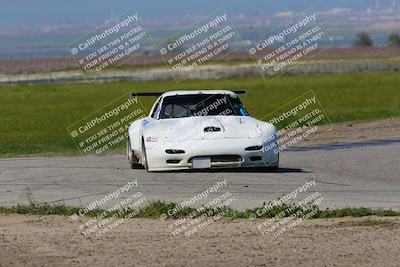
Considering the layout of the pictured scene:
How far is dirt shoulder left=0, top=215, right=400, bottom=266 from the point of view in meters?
11.6

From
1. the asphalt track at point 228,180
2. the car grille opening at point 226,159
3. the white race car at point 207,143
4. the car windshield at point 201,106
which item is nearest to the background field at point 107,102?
the asphalt track at point 228,180

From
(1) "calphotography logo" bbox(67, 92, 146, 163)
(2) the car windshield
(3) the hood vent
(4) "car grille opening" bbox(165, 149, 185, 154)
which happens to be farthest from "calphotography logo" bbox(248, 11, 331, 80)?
(4) "car grille opening" bbox(165, 149, 185, 154)

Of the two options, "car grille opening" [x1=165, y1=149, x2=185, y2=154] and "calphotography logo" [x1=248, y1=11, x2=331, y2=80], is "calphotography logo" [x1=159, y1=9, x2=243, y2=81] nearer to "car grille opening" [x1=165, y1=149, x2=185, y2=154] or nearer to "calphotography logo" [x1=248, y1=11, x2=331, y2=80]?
"calphotography logo" [x1=248, y1=11, x2=331, y2=80]

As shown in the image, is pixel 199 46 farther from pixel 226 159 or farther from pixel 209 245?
pixel 209 245

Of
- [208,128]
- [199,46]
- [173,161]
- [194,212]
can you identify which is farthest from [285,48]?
[194,212]

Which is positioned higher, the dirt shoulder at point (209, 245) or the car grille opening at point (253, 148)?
the dirt shoulder at point (209, 245)

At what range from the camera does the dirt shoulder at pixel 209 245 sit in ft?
37.9

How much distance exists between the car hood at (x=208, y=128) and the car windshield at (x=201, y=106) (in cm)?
44

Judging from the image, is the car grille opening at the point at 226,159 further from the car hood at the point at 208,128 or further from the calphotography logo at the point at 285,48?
the calphotography logo at the point at 285,48

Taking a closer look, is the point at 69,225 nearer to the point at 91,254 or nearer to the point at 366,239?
the point at 91,254

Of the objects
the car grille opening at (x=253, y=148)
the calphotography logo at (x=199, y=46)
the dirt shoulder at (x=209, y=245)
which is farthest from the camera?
the calphotography logo at (x=199, y=46)

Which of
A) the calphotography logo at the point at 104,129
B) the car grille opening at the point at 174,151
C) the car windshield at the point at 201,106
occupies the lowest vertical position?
the calphotography logo at the point at 104,129

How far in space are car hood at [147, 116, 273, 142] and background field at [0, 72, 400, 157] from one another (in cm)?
729

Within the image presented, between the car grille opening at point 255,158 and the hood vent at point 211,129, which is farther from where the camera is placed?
the hood vent at point 211,129
